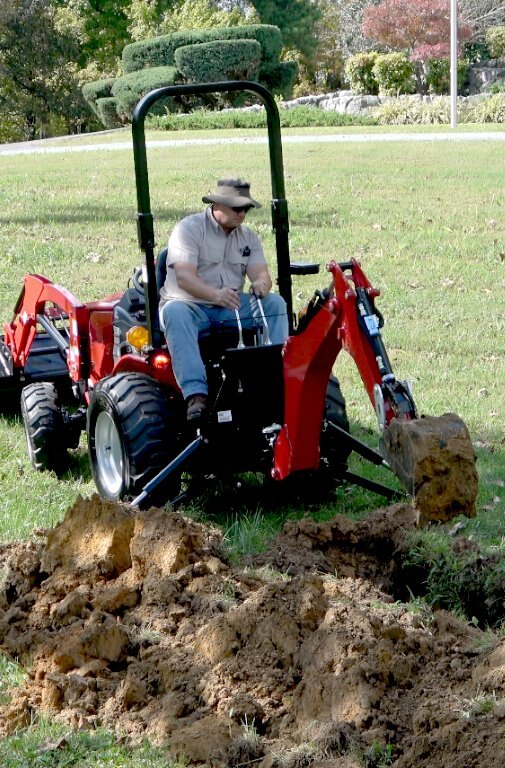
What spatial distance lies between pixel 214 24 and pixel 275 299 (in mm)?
38915

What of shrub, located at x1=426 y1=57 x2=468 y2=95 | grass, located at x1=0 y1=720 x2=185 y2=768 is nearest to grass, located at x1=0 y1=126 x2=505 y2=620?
grass, located at x1=0 y1=720 x2=185 y2=768

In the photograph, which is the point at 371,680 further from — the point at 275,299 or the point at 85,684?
the point at 275,299

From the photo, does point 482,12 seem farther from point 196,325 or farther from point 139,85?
point 196,325

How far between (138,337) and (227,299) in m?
0.55

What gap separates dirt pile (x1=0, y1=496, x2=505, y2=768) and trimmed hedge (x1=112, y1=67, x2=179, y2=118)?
30.5 m

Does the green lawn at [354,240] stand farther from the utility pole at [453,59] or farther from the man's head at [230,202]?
the utility pole at [453,59]

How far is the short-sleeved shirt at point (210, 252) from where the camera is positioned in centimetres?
610

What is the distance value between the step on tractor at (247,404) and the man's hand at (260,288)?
3.9 inches

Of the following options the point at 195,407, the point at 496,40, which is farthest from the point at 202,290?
the point at 496,40

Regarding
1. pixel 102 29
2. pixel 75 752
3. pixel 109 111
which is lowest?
pixel 75 752

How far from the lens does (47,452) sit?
6.95 m

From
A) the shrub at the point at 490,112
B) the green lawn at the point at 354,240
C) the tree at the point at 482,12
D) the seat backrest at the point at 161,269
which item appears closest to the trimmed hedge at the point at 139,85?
the shrub at the point at 490,112

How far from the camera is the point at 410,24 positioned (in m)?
40.9

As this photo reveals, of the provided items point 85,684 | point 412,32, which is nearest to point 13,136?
point 412,32
